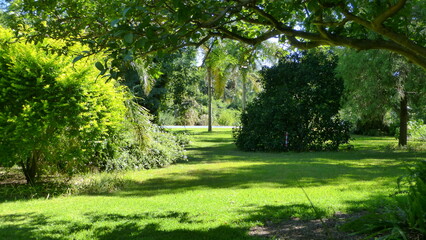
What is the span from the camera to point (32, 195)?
9.12m

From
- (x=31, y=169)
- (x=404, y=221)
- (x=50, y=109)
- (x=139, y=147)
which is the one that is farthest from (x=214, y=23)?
(x=139, y=147)

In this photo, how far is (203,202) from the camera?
7863 millimetres

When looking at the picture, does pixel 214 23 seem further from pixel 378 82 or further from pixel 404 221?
pixel 378 82

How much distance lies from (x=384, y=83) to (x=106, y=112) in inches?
474

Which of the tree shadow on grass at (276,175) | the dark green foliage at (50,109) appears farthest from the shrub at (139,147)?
the tree shadow on grass at (276,175)

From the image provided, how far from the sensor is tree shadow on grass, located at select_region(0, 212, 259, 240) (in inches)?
220

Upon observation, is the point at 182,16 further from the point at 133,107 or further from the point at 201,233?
the point at 133,107

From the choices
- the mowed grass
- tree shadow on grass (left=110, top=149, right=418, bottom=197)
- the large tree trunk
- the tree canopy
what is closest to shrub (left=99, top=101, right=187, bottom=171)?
the mowed grass

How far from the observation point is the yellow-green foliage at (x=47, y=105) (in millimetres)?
8789

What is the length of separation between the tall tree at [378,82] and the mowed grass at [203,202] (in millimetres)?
4627

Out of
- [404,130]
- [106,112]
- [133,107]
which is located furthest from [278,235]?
[404,130]

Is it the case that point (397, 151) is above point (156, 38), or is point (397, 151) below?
below

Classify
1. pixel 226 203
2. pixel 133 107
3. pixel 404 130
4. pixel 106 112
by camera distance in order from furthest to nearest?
pixel 404 130 < pixel 133 107 < pixel 106 112 < pixel 226 203

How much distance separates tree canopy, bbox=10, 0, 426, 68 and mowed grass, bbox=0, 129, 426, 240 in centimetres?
171
